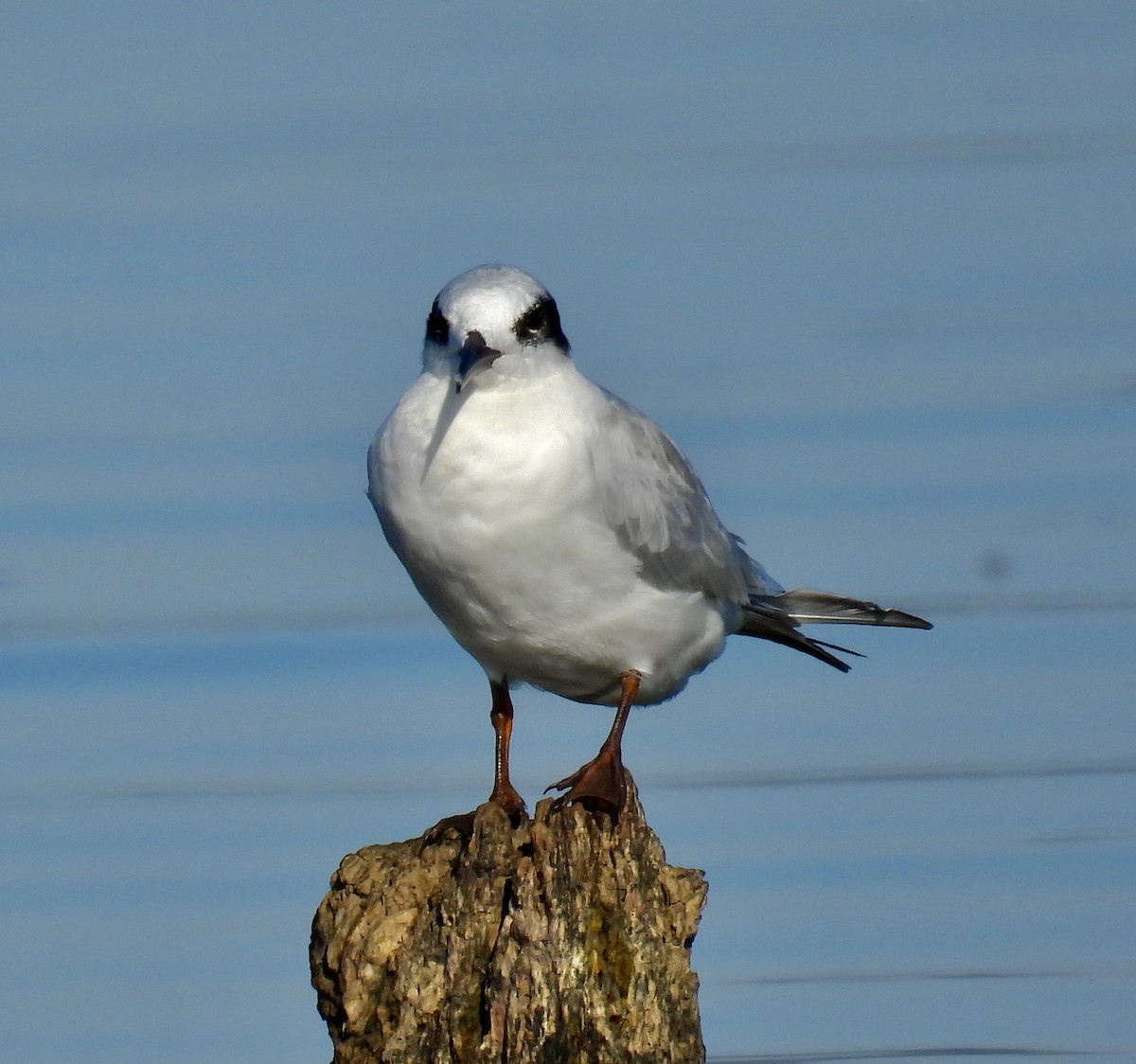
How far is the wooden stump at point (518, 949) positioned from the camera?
281 inches

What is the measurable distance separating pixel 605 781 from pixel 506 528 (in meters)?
0.91

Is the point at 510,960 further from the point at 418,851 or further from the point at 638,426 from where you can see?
the point at 638,426

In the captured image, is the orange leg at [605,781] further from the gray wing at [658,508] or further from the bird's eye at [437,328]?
the bird's eye at [437,328]

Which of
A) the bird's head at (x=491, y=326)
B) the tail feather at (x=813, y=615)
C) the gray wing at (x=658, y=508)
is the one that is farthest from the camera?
the tail feather at (x=813, y=615)

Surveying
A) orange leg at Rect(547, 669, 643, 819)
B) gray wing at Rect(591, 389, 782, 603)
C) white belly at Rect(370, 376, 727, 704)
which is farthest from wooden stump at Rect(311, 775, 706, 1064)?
gray wing at Rect(591, 389, 782, 603)

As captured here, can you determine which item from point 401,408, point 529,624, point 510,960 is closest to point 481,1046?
point 510,960

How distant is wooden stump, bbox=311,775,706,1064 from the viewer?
23.4 feet

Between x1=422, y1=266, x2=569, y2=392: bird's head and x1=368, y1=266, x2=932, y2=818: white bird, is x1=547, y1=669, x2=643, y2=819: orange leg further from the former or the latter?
x1=422, y1=266, x2=569, y2=392: bird's head

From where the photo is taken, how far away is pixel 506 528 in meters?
7.69

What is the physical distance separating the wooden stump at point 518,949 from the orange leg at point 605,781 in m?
0.08

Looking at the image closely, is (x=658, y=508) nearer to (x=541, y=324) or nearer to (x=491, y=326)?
(x=541, y=324)

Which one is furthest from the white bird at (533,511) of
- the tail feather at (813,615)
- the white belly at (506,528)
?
the tail feather at (813,615)

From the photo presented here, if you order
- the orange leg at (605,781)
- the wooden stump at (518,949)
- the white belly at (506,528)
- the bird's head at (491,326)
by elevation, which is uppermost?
the bird's head at (491,326)

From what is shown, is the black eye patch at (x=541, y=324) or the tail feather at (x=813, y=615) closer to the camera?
the black eye patch at (x=541, y=324)
